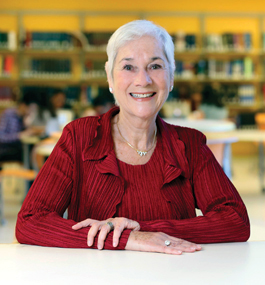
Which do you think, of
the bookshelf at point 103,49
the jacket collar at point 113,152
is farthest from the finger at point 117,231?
the bookshelf at point 103,49

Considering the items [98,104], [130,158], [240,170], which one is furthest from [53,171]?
[240,170]

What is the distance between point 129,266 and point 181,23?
26.1ft

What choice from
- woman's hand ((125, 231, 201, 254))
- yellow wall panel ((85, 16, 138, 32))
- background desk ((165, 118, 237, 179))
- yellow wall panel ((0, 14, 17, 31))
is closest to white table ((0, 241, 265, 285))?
woman's hand ((125, 231, 201, 254))

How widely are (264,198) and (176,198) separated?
397 cm

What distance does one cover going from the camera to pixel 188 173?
5.23 ft

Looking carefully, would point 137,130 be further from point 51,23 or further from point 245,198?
point 51,23

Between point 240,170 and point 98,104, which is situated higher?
point 98,104

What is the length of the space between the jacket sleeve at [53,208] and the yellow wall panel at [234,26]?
7.57 metres

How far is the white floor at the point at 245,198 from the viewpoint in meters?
3.93

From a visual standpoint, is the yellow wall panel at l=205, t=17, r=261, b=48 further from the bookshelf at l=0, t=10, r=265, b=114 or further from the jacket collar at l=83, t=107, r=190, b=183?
the jacket collar at l=83, t=107, r=190, b=183

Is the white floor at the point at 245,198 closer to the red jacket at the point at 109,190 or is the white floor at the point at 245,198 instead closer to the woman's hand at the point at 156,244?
the red jacket at the point at 109,190

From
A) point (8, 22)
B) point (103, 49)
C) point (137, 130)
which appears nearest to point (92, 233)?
point (137, 130)

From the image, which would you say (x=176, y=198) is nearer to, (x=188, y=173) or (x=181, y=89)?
(x=188, y=173)

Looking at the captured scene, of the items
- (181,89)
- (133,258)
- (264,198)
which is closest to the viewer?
(133,258)
